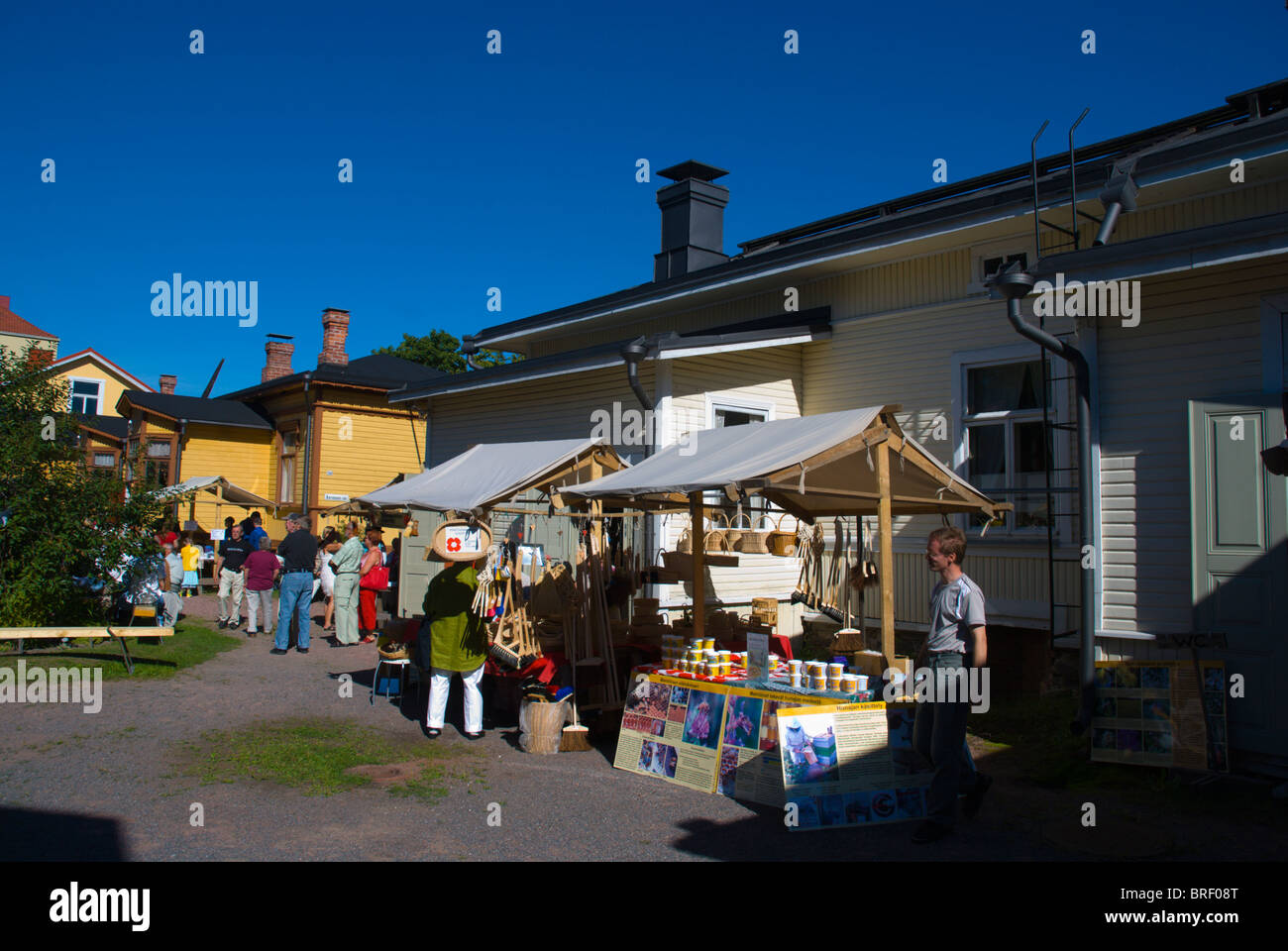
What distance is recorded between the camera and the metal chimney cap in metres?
16.4

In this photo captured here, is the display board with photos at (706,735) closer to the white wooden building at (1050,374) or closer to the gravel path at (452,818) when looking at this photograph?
the gravel path at (452,818)

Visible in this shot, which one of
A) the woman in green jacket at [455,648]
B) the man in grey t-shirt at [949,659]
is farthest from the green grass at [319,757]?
the man in grey t-shirt at [949,659]

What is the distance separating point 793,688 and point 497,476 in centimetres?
409

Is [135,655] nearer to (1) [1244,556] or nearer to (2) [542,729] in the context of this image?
(2) [542,729]

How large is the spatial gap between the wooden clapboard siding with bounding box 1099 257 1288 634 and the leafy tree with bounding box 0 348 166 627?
36.0ft

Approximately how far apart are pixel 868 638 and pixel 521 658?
4.89m

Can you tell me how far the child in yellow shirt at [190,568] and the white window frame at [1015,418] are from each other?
13646 millimetres

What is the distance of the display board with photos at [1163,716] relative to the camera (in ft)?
22.1

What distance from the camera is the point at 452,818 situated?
589 cm

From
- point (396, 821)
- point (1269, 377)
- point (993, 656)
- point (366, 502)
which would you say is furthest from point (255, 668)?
point (1269, 377)

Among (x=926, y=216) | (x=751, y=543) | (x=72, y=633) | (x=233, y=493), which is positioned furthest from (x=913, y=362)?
(x=233, y=493)

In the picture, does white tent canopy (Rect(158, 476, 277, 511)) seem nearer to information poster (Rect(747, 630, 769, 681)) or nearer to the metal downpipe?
information poster (Rect(747, 630, 769, 681))

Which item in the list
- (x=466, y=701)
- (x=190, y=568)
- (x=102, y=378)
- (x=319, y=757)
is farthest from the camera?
(x=102, y=378)

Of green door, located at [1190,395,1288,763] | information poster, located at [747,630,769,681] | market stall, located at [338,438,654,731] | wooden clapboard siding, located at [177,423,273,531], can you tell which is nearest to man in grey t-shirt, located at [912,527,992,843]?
information poster, located at [747,630,769,681]
